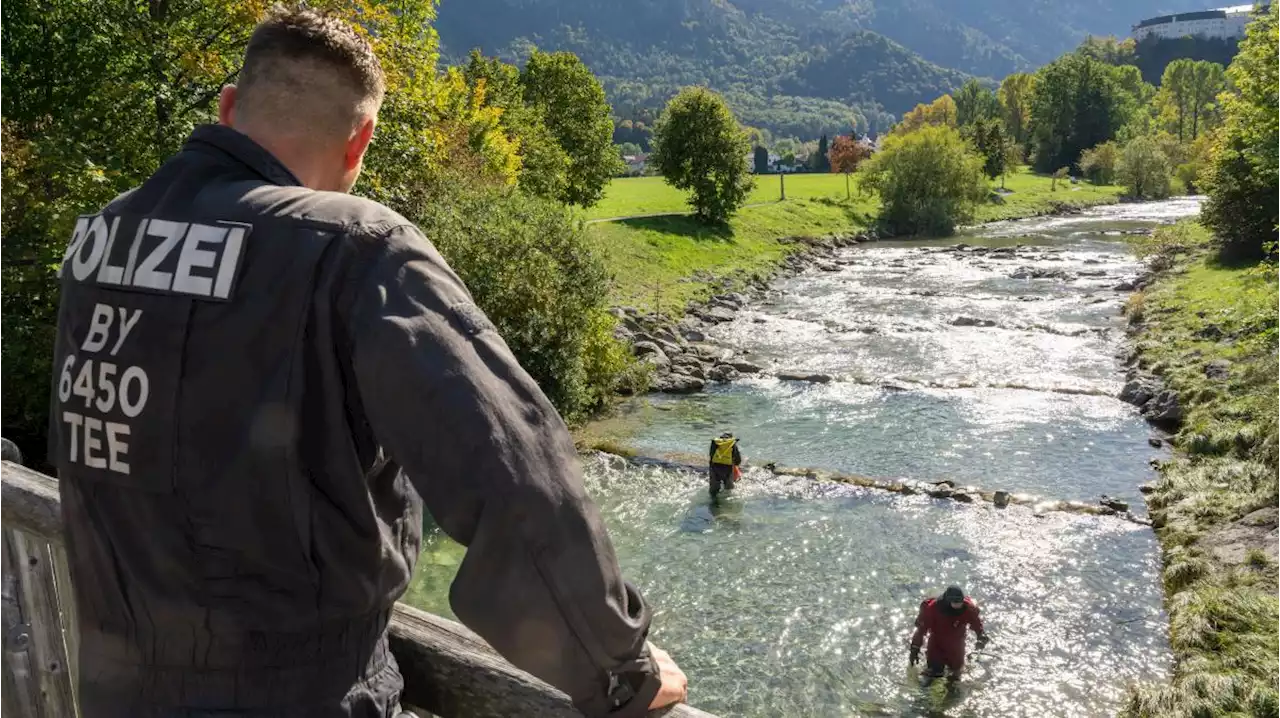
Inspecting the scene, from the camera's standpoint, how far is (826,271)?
52125 millimetres

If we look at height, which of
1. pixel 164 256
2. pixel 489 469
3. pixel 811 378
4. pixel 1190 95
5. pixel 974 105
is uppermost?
pixel 974 105

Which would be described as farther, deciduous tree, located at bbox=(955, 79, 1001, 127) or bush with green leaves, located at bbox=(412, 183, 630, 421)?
deciduous tree, located at bbox=(955, 79, 1001, 127)

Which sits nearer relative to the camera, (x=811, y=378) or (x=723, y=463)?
(x=723, y=463)

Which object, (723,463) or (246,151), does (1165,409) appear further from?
(246,151)

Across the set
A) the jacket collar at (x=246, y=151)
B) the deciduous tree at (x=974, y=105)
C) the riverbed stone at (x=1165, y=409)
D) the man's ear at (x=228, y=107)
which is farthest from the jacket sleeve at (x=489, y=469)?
the deciduous tree at (x=974, y=105)

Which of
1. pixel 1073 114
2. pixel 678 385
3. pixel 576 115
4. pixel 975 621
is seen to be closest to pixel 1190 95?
pixel 1073 114

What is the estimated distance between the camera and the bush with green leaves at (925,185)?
68562 millimetres

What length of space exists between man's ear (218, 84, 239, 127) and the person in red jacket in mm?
11621

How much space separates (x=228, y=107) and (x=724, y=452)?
1654 centimetres

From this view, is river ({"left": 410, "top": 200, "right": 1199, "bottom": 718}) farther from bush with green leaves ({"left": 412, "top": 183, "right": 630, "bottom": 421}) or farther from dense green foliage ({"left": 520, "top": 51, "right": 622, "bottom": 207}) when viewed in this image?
dense green foliage ({"left": 520, "top": 51, "right": 622, "bottom": 207})

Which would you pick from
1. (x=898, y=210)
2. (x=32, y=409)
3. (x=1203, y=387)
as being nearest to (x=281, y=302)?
(x=32, y=409)

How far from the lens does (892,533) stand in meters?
17.2

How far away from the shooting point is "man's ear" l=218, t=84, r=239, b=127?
2344mm

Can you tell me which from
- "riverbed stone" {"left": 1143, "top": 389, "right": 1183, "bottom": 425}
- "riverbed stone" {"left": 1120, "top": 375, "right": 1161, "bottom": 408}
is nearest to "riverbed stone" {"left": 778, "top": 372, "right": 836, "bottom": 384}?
"riverbed stone" {"left": 1120, "top": 375, "right": 1161, "bottom": 408}
